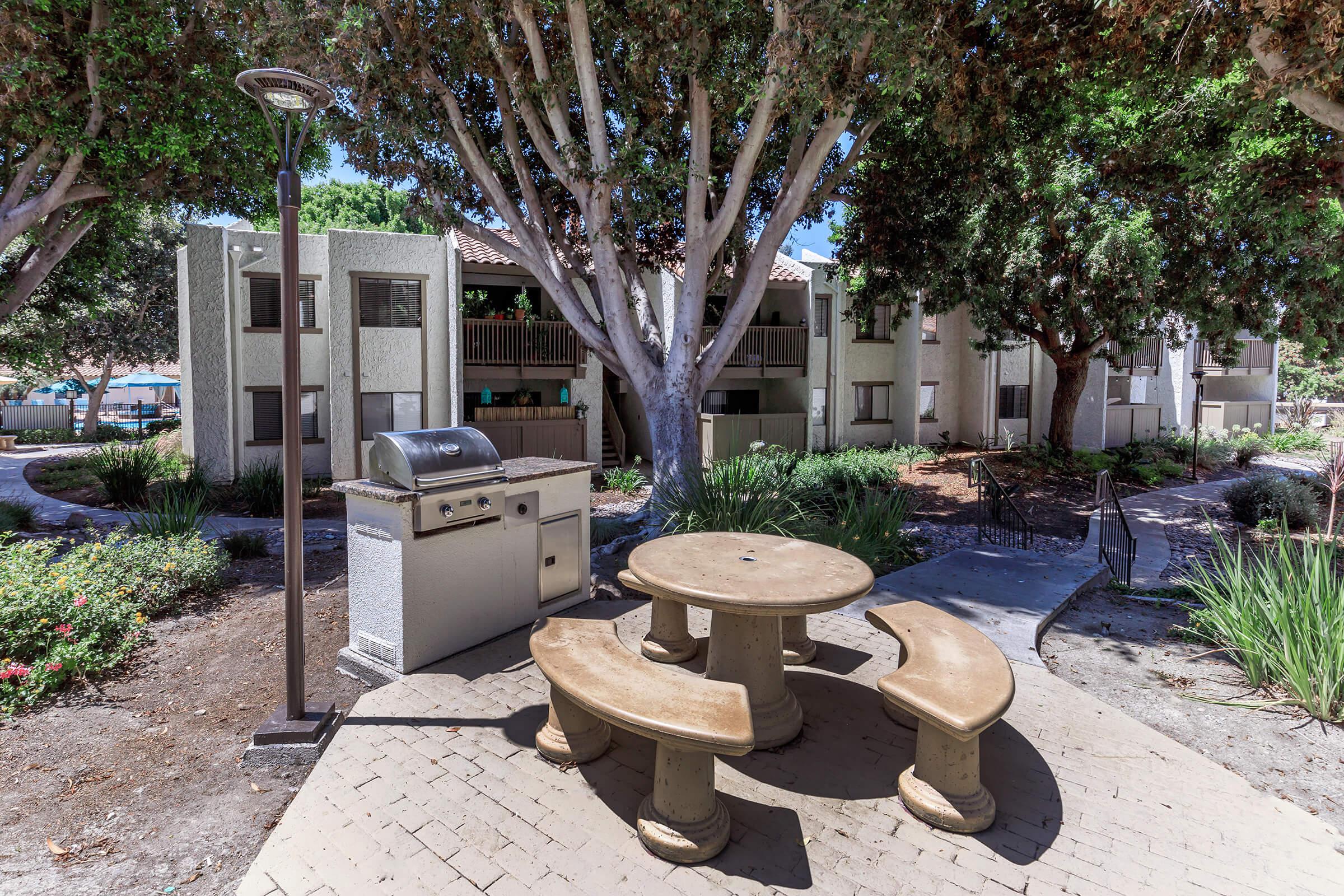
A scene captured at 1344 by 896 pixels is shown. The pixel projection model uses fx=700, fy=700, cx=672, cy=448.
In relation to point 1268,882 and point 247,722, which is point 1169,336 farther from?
point 247,722

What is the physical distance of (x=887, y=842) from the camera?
340 centimetres

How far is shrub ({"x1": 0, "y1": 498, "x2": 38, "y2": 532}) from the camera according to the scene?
10.4 m

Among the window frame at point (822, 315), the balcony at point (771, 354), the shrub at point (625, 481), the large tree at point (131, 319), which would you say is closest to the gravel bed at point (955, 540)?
the shrub at point (625, 481)

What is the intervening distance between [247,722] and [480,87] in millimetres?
10096

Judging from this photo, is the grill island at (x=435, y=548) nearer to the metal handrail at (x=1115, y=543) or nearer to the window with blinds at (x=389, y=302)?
the metal handrail at (x=1115, y=543)

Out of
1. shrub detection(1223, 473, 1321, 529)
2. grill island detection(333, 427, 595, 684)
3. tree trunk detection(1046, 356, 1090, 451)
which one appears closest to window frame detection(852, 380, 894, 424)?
tree trunk detection(1046, 356, 1090, 451)

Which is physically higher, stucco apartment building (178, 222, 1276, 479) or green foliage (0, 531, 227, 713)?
stucco apartment building (178, 222, 1276, 479)

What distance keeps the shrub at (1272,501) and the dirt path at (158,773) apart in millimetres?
16193

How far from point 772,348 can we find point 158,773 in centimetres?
1880

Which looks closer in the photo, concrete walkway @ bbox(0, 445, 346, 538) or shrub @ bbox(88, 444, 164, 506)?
concrete walkway @ bbox(0, 445, 346, 538)

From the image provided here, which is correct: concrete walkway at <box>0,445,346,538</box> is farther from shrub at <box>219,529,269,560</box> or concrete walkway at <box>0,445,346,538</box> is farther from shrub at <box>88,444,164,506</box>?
shrub at <box>219,529,269,560</box>

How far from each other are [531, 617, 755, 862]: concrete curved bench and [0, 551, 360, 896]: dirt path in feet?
5.82

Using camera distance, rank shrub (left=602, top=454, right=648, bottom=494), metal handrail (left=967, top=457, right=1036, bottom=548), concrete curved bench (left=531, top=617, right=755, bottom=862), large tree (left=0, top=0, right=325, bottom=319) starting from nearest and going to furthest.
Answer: concrete curved bench (left=531, top=617, right=755, bottom=862)
large tree (left=0, top=0, right=325, bottom=319)
metal handrail (left=967, top=457, right=1036, bottom=548)
shrub (left=602, top=454, right=648, bottom=494)

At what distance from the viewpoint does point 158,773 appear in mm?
4023
